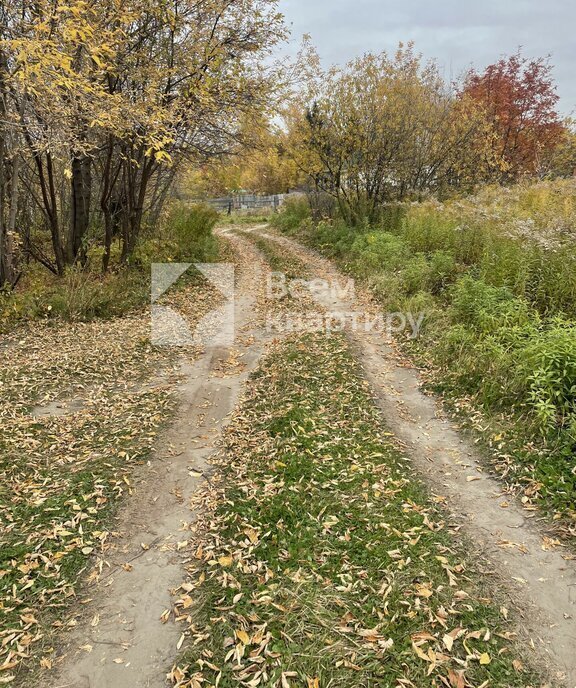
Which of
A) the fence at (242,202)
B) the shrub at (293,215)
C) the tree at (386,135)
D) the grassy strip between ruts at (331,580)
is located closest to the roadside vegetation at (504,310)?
the grassy strip between ruts at (331,580)

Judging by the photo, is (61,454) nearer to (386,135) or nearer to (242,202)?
(386,135)

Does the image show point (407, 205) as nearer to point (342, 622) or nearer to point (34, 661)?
point (342, 622)

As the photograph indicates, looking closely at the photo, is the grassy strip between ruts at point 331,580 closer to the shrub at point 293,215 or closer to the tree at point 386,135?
the tree at point 386,135

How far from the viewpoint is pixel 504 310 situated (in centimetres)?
614

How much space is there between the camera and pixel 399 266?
31.9ft

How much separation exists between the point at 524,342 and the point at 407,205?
28.9 ft

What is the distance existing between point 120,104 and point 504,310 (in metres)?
6.43

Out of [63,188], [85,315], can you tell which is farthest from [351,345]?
[63,188]

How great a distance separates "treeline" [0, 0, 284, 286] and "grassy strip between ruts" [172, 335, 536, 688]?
3.83 metres

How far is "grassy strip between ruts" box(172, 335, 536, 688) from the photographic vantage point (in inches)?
98.5

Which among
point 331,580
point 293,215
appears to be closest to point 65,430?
point 331,580

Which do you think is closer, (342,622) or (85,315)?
(342,622)

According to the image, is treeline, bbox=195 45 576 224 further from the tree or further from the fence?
the fence

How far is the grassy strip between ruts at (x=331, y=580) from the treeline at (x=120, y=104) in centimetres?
383
